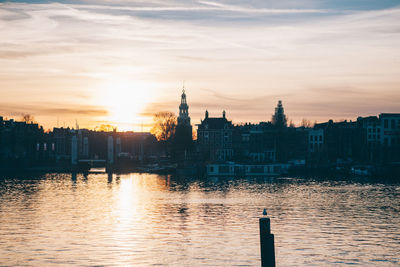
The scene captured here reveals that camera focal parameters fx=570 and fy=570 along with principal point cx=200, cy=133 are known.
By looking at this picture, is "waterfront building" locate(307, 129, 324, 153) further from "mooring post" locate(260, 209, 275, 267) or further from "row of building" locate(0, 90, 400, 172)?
"mooring post" locate(260, 209, 275, 267)

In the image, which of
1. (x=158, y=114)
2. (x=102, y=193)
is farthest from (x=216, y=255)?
(x=158, y=114)

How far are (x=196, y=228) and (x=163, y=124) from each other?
128382 millimetres

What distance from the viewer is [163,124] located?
179500 millimetres

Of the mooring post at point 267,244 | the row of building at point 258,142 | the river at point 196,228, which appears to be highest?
the row of building at point 258,142

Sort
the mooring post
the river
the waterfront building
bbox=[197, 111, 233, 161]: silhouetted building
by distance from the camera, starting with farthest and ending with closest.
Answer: the waterfront building
bbox=[197, 111, 233, 161]: silhouetted building
the river
the mooring post

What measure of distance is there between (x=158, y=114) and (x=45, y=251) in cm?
13907

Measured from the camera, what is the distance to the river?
39.6 metres

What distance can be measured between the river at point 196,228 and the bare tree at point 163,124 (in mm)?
89729

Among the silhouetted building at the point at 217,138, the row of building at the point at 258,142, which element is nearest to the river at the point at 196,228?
the row of building at the point at 258,142

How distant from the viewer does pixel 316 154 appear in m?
180

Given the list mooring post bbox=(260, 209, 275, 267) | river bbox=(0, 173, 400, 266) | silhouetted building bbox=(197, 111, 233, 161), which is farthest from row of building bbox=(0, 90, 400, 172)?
mooring post bbox=(260, 209, 275, 267)

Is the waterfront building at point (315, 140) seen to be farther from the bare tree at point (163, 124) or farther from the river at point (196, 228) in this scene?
the river at point (196, 228)

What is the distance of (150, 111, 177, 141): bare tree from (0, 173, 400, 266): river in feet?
294

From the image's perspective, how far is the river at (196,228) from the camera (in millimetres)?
39594
